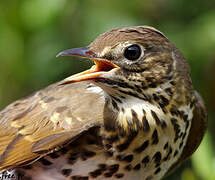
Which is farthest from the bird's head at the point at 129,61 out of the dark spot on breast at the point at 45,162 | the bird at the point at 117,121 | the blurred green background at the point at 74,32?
the blurred green background at the point at 74,32

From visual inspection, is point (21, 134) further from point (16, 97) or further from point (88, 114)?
point (16, 97)

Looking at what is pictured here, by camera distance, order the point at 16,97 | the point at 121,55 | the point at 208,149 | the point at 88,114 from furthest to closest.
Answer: the point at 16,97 → the point at 208,149 → the point at 88,114 → the point at 121,55

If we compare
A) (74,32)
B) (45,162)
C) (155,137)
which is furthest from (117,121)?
(74,32)

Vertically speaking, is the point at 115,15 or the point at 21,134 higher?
the point at 115,15

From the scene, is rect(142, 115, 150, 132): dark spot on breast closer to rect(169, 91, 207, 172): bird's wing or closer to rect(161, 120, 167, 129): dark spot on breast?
rect(161, 120, 167, 129): dark spot on breast

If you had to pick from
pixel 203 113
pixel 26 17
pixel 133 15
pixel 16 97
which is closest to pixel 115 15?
pixel 133 15

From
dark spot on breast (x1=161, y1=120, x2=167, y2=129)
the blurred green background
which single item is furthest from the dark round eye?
the blurred green background

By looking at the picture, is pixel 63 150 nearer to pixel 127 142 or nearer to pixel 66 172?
pixel 66 172
